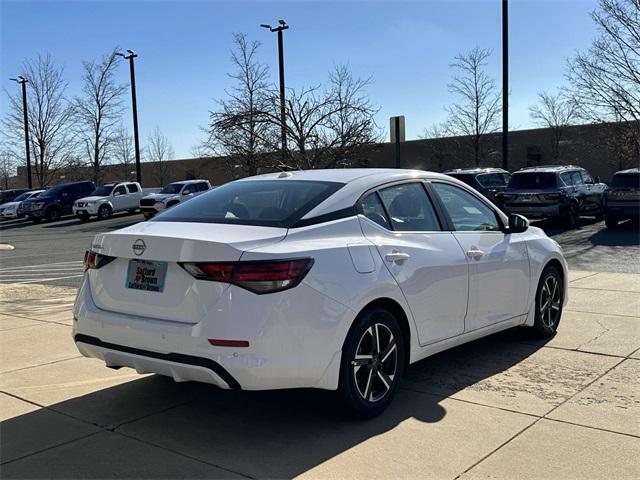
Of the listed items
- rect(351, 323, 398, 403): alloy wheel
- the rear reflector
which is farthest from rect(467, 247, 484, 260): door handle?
the rear reflector

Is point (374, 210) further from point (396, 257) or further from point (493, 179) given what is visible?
point (493, 179)

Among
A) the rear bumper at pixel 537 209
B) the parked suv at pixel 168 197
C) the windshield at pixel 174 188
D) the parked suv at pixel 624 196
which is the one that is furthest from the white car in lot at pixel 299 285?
the windshield at pixel 174 188

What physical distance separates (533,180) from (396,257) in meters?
15.4

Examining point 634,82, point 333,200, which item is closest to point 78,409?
point 333,200

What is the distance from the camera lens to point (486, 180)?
20094 millimetres

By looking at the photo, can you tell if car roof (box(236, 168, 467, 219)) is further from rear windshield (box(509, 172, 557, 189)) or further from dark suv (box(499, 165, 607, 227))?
rear windshield (box(509, 172, 557, 189))

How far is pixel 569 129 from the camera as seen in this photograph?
39.9 meters

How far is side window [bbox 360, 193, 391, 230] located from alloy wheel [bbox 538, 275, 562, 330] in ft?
7.36

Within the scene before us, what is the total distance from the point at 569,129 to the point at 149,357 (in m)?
40.1

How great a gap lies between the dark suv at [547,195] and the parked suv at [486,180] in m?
0.83

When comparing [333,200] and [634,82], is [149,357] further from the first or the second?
[634,82]

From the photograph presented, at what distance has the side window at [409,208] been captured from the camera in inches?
186

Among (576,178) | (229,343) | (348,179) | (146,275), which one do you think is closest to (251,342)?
(229,343)

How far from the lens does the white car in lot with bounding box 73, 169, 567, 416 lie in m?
3.70
